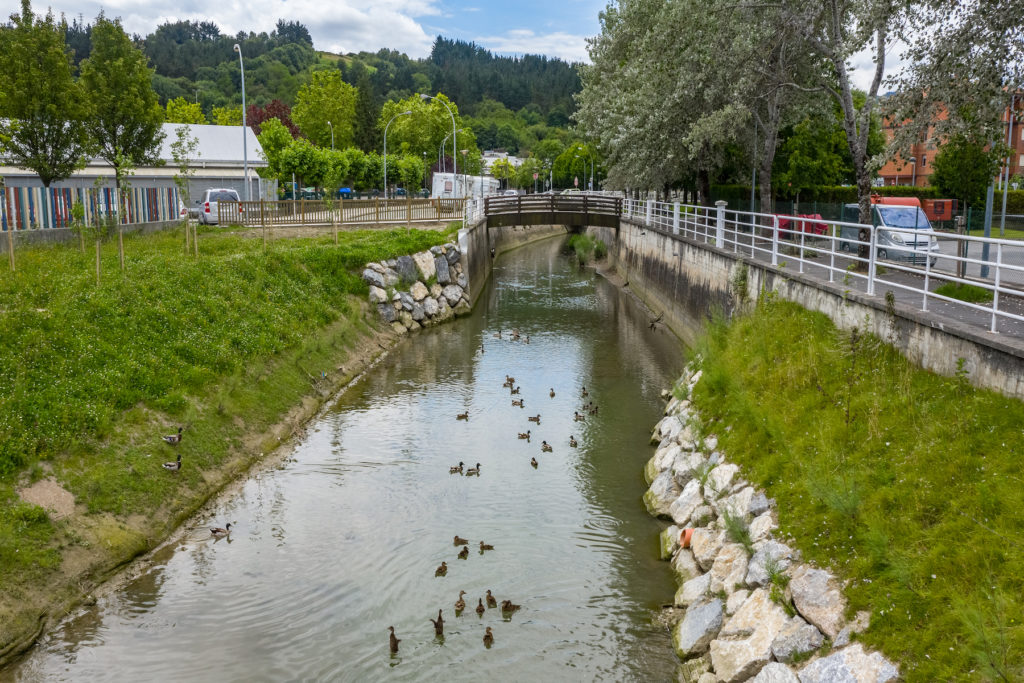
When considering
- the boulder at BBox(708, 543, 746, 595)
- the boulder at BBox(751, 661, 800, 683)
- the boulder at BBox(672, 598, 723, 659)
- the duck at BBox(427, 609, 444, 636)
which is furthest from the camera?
the duck at BBox(427, 609, 444, 636)

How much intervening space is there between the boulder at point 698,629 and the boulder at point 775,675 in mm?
1490

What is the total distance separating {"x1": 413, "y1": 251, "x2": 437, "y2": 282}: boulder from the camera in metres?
34.4

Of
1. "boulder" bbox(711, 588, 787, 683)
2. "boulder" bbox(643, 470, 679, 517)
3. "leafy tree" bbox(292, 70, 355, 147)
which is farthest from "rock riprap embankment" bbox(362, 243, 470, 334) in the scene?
"leafy tree" bbox(292, 70, 355, 147)

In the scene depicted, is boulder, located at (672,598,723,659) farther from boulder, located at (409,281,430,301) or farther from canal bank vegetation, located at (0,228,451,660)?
boulder, located at (409,281,430,301)

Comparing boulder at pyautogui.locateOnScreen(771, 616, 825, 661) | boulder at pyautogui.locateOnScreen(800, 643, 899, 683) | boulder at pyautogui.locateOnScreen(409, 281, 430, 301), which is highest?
boulder at pyautogui.locateOnScreen(409, 281, 430, 301)

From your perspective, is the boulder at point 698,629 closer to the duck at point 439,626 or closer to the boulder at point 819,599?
the boulder at point 819,599

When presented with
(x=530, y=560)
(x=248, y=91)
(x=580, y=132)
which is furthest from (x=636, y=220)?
(x=248, y=91)

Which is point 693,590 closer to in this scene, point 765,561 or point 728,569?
point 728,569

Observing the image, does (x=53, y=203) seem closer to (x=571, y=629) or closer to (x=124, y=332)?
(x=124, y=332)

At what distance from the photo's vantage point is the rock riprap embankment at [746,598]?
8258 millimetres

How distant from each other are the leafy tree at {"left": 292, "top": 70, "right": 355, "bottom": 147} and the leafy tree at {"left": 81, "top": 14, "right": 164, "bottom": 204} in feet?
205

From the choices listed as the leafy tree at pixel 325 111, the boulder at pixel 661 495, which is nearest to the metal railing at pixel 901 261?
the boulder at pixel 661 495

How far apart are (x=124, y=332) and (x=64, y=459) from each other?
5518mm

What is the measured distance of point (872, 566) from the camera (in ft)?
28.7
